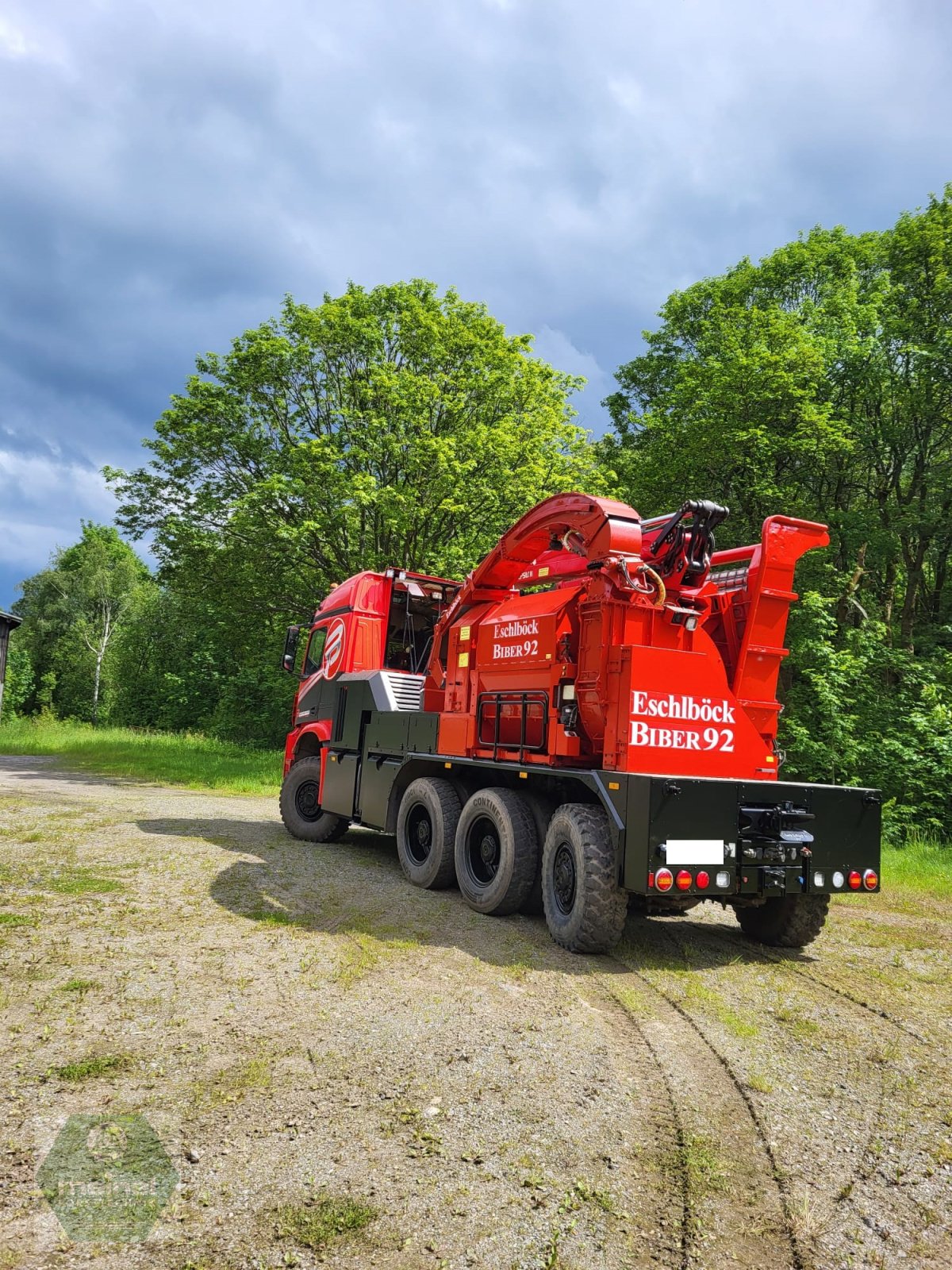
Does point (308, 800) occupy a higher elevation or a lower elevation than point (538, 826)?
lower

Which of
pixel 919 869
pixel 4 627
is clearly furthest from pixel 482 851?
pixel 4 627

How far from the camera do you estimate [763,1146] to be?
10.9 ft

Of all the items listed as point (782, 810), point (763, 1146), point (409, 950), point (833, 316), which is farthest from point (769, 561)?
point (833, 316)

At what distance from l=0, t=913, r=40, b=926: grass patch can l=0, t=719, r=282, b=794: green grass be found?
37.5ft

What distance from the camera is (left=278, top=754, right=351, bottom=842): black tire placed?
35.7 feet

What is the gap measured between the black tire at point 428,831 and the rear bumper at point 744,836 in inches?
103

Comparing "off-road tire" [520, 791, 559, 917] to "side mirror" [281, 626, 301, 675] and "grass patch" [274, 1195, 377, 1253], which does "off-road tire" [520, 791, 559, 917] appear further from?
"side mirror" [281, 626, 301, 675]

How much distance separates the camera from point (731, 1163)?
3.17 metres

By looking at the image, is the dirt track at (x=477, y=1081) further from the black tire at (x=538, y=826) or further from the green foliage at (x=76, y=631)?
the green foliage at (x=76, y=631)

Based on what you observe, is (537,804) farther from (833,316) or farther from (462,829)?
(833,316)

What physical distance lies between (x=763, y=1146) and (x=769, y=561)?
179 inches

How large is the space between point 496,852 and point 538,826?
0.64 m

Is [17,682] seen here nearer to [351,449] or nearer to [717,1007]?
[351,449]

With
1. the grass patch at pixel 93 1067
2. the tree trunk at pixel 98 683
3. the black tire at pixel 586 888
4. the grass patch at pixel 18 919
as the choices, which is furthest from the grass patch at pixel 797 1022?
the tree trunk at pixel 98 683
